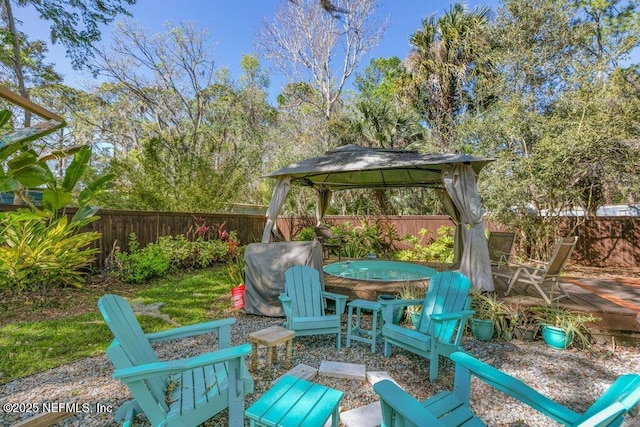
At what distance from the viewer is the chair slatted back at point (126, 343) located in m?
1.71

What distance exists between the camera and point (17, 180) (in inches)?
71.8

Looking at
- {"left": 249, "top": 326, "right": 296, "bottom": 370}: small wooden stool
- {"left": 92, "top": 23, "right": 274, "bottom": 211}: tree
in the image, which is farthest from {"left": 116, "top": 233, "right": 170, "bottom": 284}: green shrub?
{"left": 249, "top": 326, "right": 296, "bottom": 370}: small wooden stool

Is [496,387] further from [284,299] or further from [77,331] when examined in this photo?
[77,331]

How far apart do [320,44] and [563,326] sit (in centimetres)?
1346

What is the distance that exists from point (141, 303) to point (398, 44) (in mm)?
15280

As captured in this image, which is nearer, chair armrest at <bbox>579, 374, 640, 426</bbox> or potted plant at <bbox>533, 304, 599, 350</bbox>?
chair armrest at <bbox>579, 374, 640, 426</bbox>

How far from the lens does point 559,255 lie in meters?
3.78

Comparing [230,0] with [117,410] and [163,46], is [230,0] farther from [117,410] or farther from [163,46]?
[117,410]

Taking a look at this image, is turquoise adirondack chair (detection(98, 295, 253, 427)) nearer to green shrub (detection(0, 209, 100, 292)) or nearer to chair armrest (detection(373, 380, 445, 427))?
chair armrest (detection(373, 380, 445, 427))

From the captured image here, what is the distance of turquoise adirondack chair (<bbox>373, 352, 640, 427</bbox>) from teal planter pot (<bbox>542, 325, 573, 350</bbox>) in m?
2.17

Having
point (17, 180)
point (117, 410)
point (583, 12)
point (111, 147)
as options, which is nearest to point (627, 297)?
point (117, 410)

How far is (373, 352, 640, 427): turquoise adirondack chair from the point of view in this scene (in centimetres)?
118

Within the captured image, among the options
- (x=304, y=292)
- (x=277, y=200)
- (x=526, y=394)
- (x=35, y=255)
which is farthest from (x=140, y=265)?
(x=526, y=394)

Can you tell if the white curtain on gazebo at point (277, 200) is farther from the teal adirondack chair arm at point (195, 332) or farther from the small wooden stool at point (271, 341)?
the teal adirondack chair arm at point (195, 332)
